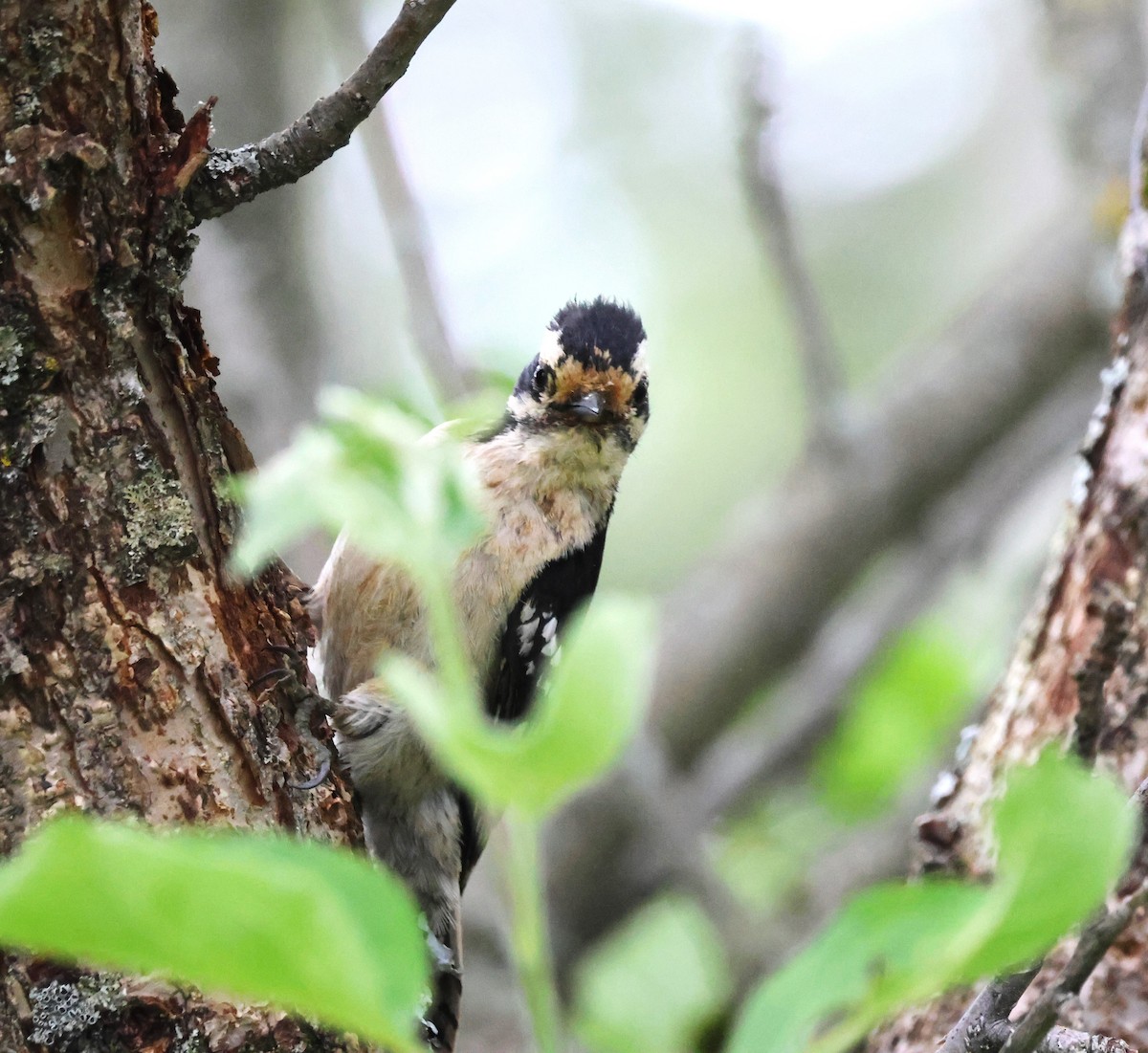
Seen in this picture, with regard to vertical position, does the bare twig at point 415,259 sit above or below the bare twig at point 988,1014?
above

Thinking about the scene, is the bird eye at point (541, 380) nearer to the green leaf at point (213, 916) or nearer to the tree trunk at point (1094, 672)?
the tree trunk at point (1094, 672)

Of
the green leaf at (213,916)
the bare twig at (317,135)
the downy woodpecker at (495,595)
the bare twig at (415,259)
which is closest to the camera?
the green leaf at (213,916)

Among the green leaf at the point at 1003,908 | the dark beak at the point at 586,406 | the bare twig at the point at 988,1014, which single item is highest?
the dark beak at the point at 586,406

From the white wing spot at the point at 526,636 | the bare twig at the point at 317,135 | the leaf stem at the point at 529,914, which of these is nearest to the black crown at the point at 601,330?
the white wing spot at the point at 526,636

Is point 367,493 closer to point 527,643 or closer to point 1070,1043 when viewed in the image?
point 1070,1043

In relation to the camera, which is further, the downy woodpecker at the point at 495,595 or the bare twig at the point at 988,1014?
the downy woodpecker at the point at 495,595

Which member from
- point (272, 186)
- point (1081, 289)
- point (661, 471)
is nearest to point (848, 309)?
point (661, 471)

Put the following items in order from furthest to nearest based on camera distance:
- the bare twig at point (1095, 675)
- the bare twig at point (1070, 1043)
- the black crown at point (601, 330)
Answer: the black crown at point (601, 330) < the bare twig at point (1095, 675) < the bare twig at point (1070, 1043)

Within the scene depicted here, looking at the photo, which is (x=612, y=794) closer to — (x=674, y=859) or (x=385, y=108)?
(x=674, y=859)
